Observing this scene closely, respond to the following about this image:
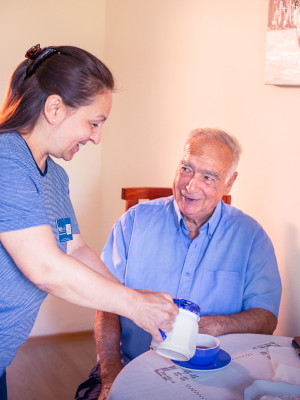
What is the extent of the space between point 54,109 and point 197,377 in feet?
2.38

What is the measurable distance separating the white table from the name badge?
0.38 m

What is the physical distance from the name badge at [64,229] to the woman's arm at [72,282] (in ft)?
0.84

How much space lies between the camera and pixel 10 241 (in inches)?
42.0

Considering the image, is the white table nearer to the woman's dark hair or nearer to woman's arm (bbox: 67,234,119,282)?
woman's arm (bbox: 67,234,119,282)

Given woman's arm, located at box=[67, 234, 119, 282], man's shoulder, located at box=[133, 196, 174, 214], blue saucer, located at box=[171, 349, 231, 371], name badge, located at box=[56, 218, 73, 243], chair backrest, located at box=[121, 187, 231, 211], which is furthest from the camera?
chair backrest, located at box=[121, 187, 231, 211]

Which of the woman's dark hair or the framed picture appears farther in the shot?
the framed picture

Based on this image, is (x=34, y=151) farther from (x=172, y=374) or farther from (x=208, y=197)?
(x=208, y=197)

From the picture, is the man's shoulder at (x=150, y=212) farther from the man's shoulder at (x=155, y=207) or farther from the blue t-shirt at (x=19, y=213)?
the blue t-shirt at (x=19, y=213)

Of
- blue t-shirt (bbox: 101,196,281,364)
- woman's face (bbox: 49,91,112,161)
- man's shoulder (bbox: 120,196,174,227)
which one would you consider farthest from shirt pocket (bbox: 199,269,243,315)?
woman's face (bbox: 49,91,112,161)

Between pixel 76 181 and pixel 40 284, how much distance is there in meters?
2.35

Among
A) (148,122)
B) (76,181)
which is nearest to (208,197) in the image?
(148,122)

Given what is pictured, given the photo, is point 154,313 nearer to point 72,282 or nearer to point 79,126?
point 72,282

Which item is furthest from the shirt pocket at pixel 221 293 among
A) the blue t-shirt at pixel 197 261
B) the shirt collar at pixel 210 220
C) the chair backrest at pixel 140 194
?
the chair backrest at pixel 140 194

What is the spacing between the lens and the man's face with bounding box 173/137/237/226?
1.83m
